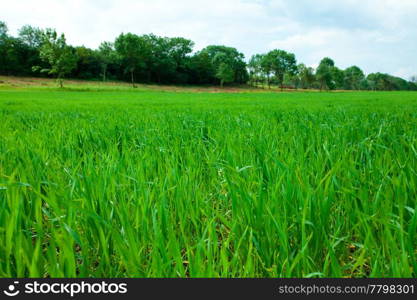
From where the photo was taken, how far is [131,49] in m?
71.2

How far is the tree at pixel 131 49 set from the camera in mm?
70688

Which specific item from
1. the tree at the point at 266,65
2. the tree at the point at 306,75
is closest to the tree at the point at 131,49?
the tree at the point at 266,65

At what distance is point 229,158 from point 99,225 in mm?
964

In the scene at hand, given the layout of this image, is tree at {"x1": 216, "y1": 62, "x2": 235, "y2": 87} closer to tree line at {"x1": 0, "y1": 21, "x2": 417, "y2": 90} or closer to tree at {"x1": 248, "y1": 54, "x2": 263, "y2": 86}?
tree line at {"x1": 0, "y1": 21, "x2": 417, "y2": 90}

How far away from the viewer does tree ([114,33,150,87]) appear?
7069 cm

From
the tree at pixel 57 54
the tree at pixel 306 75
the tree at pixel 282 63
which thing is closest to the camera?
the tree at pixel 57 54

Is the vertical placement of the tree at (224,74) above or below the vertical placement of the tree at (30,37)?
below

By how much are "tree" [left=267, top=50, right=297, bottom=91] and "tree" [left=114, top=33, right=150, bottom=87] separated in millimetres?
53183

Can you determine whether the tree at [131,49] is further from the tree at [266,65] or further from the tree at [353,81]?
Answer: the tree at [353,81]

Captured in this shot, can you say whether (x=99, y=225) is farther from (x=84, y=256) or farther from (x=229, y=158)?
(x=229, y=158)

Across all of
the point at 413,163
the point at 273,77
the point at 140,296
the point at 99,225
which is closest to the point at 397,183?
the point at 413,163

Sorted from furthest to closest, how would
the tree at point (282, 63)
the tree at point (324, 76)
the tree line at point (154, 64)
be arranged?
1. the tree at point (282, 63)
2. the tree at point (324, 76)
3. the tree line at point (154, 64)

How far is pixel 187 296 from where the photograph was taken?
0.73m

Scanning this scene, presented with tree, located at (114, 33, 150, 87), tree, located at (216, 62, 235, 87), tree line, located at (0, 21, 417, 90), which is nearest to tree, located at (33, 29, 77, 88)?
tree line, located at (0, 21, 417, 90)
